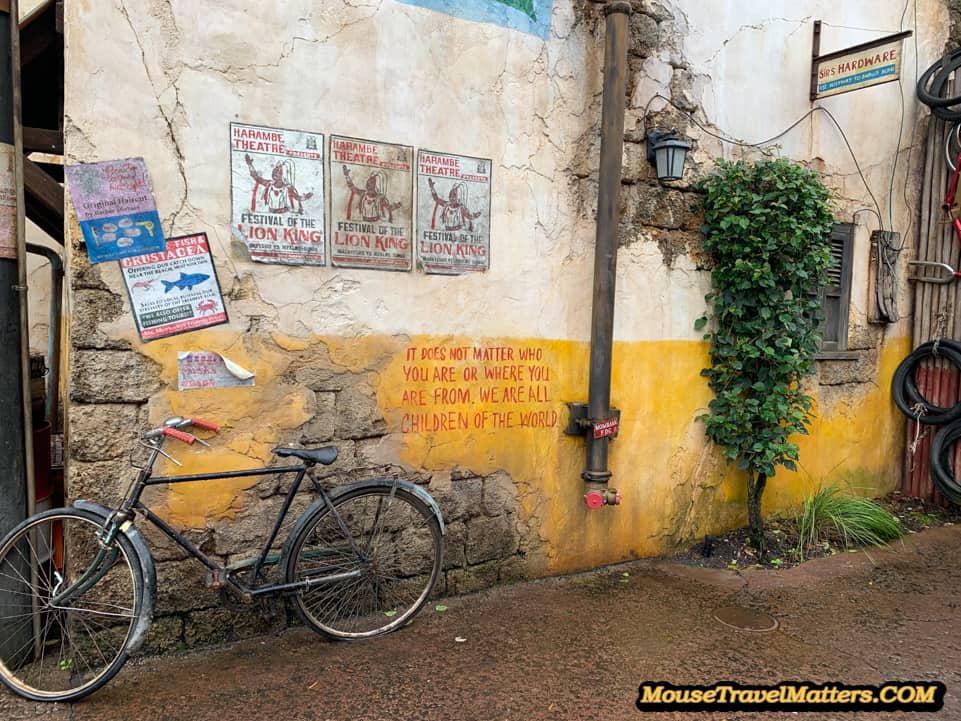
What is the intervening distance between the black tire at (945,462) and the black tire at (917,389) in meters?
0.10

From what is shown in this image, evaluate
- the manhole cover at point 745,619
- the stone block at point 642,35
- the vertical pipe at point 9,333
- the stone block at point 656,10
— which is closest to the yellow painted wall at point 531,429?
the vertical pipe at point 9,333

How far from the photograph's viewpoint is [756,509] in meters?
4.95

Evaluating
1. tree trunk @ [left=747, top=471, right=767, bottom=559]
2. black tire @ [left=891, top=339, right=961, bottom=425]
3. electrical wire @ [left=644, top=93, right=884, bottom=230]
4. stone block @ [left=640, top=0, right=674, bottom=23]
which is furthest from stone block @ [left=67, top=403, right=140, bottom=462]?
black tire @ [left=891, top=339, right=961, bottom=425]

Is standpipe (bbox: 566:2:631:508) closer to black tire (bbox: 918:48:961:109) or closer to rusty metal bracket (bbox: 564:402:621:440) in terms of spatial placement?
rusty metal bracket (bbox: 564:402:621:440)

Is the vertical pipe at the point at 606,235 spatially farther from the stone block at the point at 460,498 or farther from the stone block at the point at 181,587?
the stone block at the point at 181,587

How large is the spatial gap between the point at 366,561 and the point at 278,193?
194 cm

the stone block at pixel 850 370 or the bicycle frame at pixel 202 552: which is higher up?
the stone block at pixel 850 370

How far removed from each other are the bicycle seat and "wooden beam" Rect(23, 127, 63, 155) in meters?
1.83

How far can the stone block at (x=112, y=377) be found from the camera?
3.02 meters

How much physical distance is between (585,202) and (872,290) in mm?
3150

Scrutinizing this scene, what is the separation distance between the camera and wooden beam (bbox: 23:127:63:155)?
320 cm

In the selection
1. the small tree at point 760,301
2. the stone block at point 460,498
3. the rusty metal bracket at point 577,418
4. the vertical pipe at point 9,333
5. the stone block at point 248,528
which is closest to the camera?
the vertical pipe at point 9,333

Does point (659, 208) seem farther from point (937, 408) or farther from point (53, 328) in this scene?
point (53, 328)

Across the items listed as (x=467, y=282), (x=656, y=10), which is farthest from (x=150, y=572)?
(x=656, y=10)
